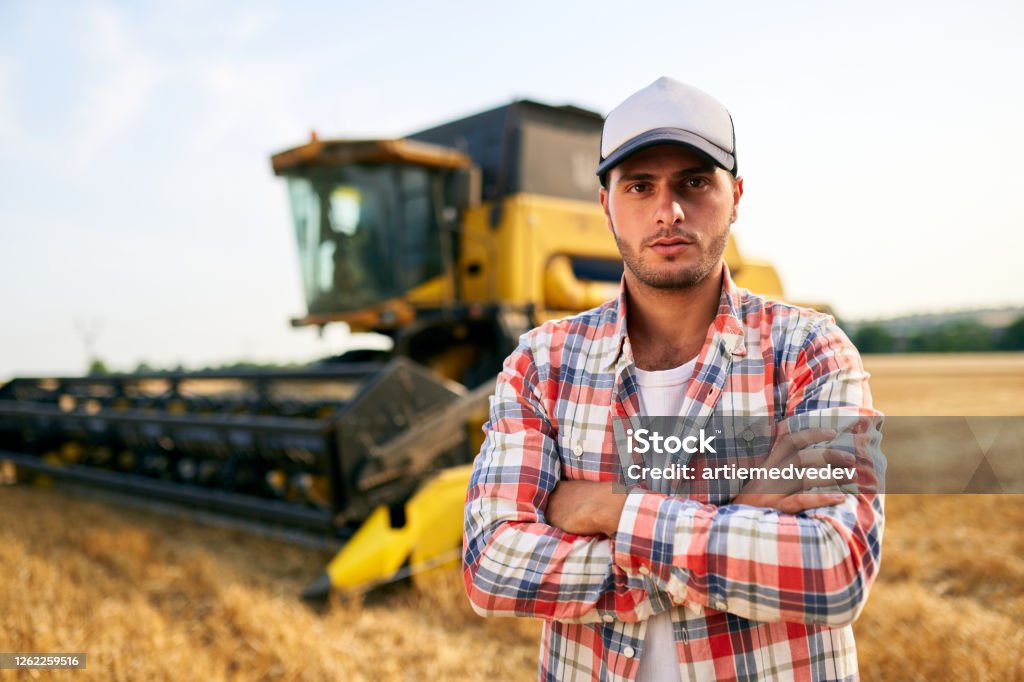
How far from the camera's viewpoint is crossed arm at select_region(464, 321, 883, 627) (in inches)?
46.3

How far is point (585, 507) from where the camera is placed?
1.37 metres

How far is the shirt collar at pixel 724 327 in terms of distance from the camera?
1.41m

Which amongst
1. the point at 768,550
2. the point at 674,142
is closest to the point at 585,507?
the point at 768,550

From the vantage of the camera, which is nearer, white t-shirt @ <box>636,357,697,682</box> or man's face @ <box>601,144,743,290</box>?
white t-shirt @ <box>636,357,697,682</box>

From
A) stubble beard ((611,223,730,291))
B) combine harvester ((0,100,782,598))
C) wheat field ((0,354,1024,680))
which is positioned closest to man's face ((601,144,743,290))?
stubble beard ((611,223,730,291))

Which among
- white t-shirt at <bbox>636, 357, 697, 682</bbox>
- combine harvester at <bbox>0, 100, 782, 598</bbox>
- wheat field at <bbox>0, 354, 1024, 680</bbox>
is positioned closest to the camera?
white t-shirt at <bbox>636, 357, 697, 682</bbox>

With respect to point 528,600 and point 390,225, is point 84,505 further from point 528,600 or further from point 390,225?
point 528,600

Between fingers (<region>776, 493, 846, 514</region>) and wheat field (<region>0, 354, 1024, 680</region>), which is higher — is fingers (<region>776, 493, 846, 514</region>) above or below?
above

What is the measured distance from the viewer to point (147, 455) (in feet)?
18.2

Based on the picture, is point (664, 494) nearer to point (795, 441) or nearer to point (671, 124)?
point (795, 441)

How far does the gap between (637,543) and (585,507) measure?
0.48 ft

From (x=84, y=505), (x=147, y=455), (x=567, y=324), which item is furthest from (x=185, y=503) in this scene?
(x=567, y=324)

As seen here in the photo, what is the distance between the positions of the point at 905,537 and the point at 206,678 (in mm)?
4049

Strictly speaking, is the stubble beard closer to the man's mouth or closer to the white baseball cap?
the man's mouth
